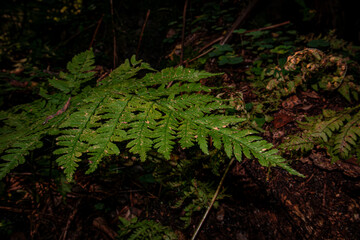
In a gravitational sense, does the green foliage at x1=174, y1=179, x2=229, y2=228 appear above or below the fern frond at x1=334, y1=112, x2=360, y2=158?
below

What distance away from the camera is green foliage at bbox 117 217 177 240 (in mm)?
2096

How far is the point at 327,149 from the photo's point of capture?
5.34 feet

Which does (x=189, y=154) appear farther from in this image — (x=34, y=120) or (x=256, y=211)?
(x=34, y=120)

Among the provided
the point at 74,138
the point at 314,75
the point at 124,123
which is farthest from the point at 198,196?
the point at 314,75

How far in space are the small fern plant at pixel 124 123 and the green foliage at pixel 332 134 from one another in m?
0.47

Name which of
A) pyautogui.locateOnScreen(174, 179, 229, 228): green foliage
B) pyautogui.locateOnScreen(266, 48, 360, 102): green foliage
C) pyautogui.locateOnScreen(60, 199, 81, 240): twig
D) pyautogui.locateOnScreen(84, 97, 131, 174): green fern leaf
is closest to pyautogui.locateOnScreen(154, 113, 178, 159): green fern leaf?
pyautogui.locateOnScreen(84, 97, 131, 174): green fern leaf

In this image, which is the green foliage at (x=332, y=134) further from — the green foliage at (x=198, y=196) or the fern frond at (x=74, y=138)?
the fern frond at (x=74, y=138)

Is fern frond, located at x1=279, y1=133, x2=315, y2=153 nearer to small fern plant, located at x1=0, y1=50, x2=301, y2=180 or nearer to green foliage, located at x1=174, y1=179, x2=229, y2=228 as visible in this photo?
small fern plant, located at x1=0, y1=50, x2=301, y2=180

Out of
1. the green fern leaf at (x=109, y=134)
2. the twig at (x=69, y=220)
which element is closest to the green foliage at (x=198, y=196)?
the green fern leaf at (x=109, y=134)

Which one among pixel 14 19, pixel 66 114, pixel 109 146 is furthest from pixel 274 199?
pixel 14 19

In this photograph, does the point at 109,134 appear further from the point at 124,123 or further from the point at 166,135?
the point at 166,135

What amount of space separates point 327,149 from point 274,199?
0.73 metres

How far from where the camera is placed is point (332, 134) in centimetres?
168

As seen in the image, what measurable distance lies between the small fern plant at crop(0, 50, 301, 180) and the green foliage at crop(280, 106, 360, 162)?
18.3 inches
